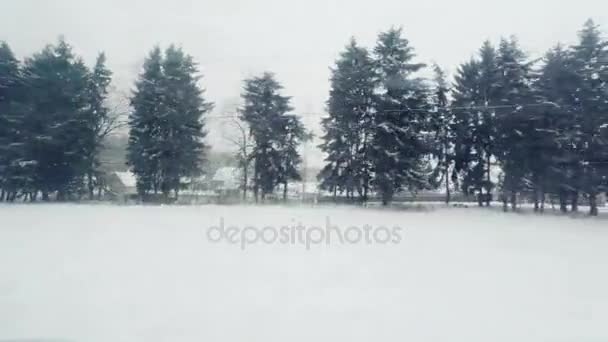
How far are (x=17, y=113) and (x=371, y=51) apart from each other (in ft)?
56.8

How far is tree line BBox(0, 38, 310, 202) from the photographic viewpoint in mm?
17312

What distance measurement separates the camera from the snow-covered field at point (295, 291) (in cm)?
309

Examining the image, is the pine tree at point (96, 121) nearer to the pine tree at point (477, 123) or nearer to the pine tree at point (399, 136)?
the pine tree at point (399, 136)

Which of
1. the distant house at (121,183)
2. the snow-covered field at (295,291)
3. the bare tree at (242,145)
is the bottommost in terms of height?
the snow-covered field at (295,291)

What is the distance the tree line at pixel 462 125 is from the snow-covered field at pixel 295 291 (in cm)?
997

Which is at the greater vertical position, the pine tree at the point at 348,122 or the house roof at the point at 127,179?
the pine tree at the point at 348,122

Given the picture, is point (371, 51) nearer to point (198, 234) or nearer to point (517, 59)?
point (517, 59)

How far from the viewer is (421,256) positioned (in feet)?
20.1

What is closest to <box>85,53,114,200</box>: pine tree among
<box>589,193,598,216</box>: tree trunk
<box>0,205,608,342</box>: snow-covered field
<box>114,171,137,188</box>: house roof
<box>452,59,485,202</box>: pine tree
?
<box>114,171,137,188</box>: house roof

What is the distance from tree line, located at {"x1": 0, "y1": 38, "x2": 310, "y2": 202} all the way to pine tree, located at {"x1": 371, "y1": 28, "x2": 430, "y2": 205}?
4.48m

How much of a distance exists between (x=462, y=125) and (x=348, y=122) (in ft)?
19.5

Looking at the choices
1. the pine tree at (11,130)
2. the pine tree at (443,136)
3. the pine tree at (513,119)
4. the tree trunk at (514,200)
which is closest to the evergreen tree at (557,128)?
the pine tree at (513,119)

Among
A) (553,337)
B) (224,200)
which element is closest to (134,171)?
(224,200)

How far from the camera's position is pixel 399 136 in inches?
733
